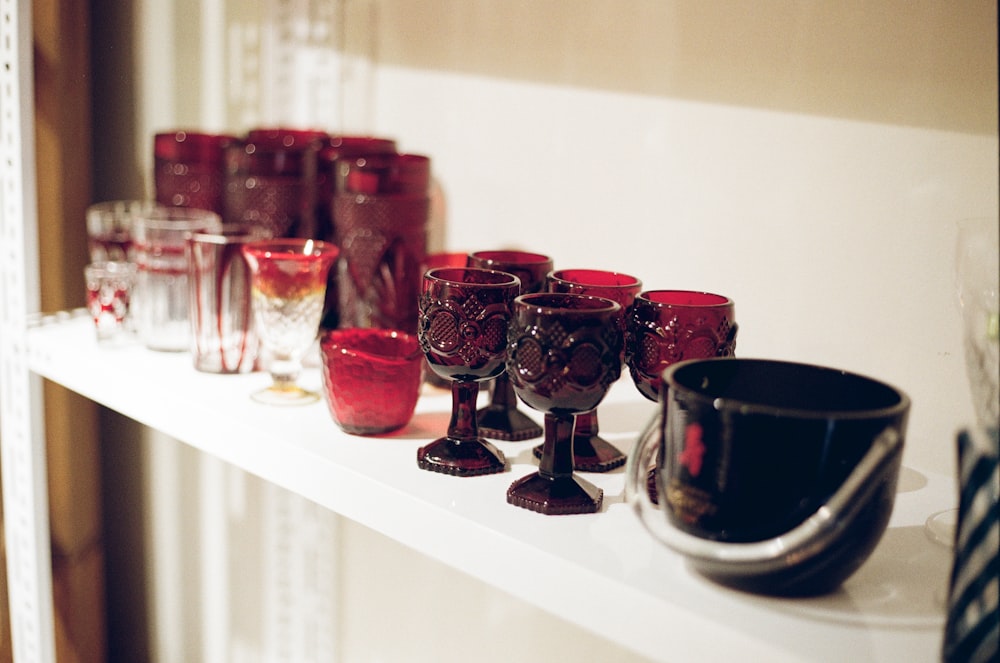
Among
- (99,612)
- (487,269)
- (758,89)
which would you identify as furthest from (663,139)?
(99,612)

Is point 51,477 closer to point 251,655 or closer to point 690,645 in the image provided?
point 251,655

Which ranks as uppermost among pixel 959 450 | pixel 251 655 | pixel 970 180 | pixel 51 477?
pixel 970 180

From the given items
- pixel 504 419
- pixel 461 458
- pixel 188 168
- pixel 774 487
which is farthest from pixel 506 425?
pixel 188 168

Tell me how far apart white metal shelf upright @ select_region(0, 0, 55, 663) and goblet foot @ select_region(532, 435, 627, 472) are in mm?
707

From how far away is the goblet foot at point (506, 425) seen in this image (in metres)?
0.84

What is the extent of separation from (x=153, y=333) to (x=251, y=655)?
2.33 ft

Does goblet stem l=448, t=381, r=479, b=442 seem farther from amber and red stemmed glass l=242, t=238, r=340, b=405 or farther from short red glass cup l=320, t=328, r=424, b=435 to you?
amber and red stemmed glass l=242, t=238, r=340, b=405

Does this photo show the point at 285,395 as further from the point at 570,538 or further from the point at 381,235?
the point at 570,538

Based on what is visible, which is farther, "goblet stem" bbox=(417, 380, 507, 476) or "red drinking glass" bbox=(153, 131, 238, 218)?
"red drinking glass" bbox=(153, 131, 238, 218)

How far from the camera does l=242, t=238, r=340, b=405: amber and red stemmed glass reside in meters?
0.92

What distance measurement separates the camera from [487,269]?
0.81 m

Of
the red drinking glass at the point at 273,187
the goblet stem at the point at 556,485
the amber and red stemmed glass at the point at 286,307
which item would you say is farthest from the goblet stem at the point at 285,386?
the goblet stem at the point at 556,485

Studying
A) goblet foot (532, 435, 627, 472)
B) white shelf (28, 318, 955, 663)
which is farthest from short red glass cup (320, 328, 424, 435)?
goblet foot (532, 435, 627, 472)

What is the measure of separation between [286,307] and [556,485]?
0.38m
